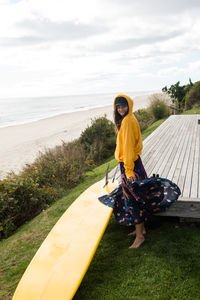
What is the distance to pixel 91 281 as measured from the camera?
3053mm

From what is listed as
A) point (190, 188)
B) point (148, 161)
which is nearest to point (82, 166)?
point (148, 161)

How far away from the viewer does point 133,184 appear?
3268 mm

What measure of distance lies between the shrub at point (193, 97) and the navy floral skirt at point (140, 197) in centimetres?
1595

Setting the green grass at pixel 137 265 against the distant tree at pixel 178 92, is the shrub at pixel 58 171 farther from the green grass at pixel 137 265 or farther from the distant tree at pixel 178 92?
the distant tree at pixel 178 92

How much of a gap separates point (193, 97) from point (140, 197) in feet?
56.1

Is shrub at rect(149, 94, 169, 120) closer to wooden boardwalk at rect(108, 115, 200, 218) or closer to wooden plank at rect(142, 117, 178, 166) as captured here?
wooden plank at rect(142, 117, 178, 166)

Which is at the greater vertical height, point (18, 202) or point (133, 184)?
point (133, 184)

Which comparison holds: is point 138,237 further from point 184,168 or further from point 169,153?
point 169,153

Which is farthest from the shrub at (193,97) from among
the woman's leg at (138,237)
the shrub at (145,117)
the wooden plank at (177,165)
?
the woman's leg at (138,237)

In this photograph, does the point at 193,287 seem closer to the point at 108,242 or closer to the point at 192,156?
the point at 108,242

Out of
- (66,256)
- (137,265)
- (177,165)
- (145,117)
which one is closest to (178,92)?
(145,117)

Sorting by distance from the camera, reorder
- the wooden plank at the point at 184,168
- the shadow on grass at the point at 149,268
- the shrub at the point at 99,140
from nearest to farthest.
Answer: the shadow on grass at the point at 149,268 < the wooden plank at the point at 184,168 < the shrub at the point at 99,140

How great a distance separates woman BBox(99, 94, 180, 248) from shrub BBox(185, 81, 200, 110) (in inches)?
629

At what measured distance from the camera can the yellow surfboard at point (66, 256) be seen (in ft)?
8.60
